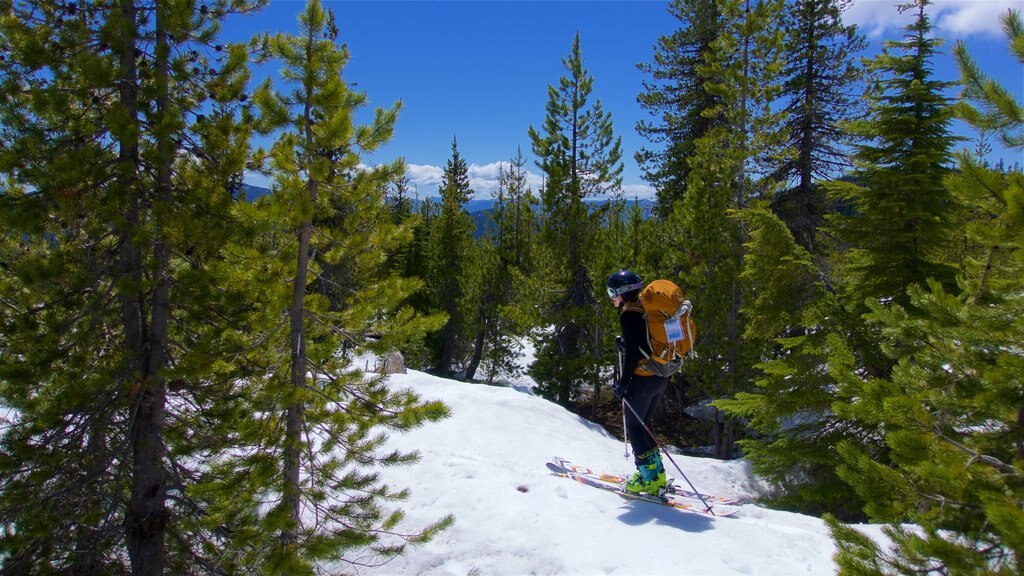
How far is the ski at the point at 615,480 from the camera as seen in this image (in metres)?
6.71

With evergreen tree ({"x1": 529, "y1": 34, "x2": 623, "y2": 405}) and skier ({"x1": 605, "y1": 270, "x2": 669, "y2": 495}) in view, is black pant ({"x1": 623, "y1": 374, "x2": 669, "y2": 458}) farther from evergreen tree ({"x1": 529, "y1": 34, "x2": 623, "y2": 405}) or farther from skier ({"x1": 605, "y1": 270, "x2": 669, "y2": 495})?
evergreen tree ({"x1": 529, "y1": 34, "x2": 623, "y2": 405})

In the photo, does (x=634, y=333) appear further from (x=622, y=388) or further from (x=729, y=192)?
(x=729, y=192)

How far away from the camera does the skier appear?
6.15 meters

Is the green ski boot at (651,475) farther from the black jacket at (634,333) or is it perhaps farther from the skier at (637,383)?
the black jacket at (634,333)

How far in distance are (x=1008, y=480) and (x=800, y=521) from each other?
3.69m

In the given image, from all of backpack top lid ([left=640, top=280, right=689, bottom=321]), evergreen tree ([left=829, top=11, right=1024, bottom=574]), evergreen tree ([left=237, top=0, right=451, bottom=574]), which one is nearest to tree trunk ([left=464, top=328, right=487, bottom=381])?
backpack top lid ([left=640, top=280, right=689, bottom=321])

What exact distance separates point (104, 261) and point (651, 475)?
630 cm

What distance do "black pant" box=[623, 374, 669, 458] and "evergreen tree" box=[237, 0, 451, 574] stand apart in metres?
2.44

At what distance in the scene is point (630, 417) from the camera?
6.36 m

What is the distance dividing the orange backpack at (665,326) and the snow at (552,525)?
164 centimetres

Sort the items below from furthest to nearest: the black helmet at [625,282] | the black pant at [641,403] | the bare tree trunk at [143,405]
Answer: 1. the black pant at [641,403]
2. the black helmet at [625,282]
3. the bare tree trunk at [143,405]

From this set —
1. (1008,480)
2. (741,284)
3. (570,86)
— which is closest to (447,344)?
(570,86)

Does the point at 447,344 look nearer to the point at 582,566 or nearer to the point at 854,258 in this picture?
the point at 854,258

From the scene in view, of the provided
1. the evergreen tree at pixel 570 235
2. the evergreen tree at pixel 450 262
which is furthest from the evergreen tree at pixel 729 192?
the evergreen tree at pixel 450 262
